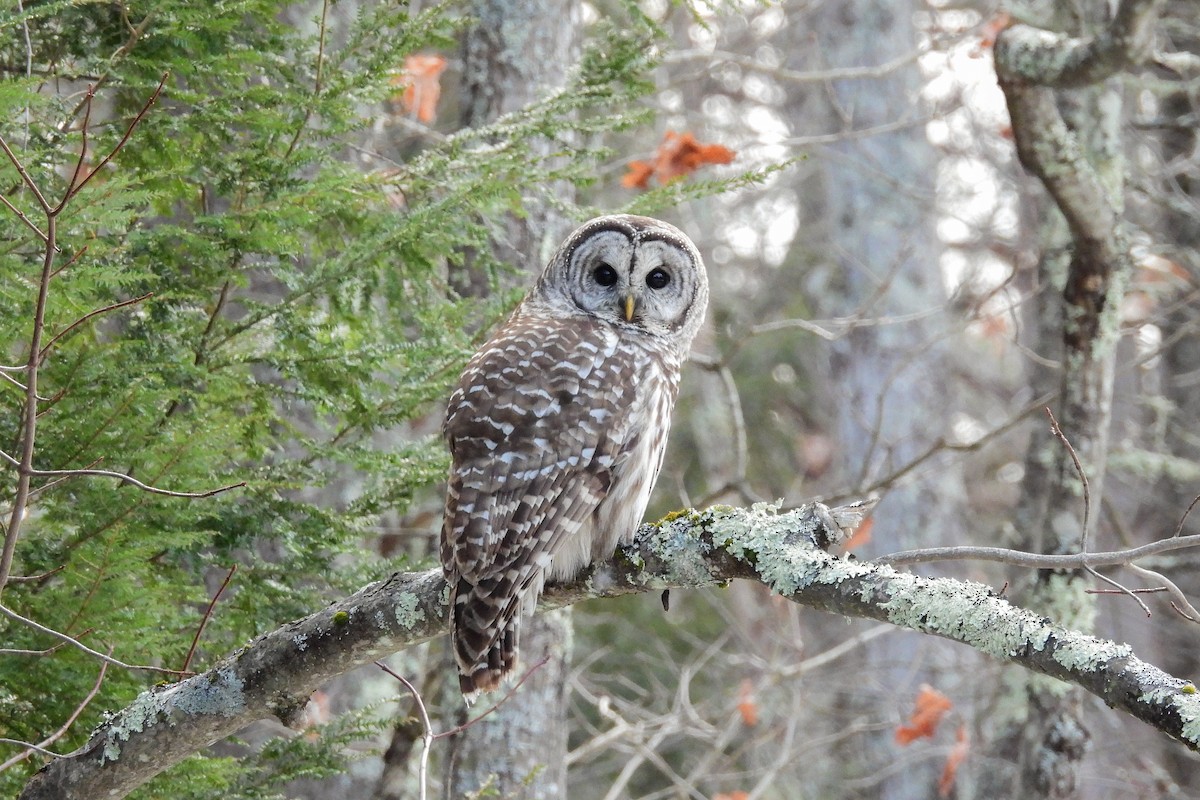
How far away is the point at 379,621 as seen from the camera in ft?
11.9

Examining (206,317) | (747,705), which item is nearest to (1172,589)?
(206,317)

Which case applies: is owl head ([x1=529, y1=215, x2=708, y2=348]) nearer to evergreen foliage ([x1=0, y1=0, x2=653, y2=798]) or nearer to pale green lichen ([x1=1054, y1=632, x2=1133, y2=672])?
evergreen foliage ([x1=0, y1=0, x2=653, y2=798])

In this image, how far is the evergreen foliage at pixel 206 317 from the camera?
3.82 metres

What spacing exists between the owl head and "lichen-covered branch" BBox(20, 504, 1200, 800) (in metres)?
1.19

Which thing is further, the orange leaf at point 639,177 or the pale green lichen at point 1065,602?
the orange leaf at point 639,177

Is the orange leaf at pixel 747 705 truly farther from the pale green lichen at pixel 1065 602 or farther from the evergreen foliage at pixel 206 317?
the evergreen foliage at pixel 206 317

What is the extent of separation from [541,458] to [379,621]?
0.79 meters

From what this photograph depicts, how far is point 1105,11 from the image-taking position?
6.23 metres

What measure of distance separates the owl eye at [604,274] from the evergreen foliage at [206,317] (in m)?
0.38

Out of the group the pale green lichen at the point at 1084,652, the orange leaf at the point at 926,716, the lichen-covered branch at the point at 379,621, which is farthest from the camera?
the orange leaf at the point at 926,716

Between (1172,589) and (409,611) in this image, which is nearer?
(1172,589)

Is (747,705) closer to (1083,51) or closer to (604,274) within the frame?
(604,274)

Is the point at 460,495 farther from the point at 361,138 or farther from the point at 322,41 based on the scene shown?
the point at 361,138

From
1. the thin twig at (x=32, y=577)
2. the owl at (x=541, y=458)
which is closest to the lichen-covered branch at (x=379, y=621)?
the owl at (x=541, y=458)
